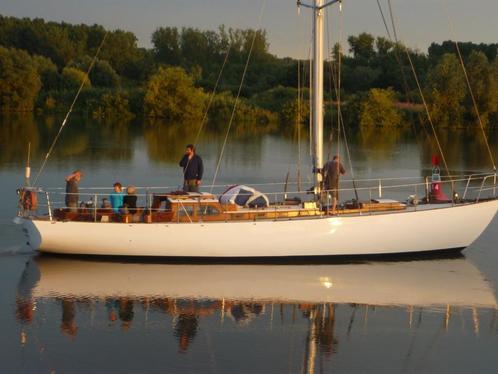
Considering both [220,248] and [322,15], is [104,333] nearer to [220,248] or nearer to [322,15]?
[220,248]

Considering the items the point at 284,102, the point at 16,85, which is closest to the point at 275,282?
the point at 284,102

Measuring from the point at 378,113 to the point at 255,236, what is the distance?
6965cm

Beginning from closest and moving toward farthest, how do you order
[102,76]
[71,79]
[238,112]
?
[238,112]
[71,79]
[102,76]

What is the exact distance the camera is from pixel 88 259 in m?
19.4

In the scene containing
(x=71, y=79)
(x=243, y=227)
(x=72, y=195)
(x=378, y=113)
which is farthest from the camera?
(x=71, y=79)

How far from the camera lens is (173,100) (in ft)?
294

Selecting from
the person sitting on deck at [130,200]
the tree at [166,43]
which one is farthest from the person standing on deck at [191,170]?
the tree at [166,43]

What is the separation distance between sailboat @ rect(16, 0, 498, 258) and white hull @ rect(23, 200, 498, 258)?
0.07ft

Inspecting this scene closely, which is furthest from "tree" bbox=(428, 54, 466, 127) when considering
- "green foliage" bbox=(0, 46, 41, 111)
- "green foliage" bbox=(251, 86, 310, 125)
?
"green foliage" bbox=(0, 46, 41, 111)

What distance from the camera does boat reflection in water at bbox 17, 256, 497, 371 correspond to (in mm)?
15609

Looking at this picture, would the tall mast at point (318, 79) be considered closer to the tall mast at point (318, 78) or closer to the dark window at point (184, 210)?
the tall mast at point (318, 78)

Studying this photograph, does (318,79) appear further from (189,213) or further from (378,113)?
(378,113)

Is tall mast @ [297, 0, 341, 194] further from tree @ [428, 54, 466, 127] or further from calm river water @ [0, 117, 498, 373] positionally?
tree @ [428, 54, 466, 127]

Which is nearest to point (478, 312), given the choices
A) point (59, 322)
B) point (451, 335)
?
point (451, 335)
